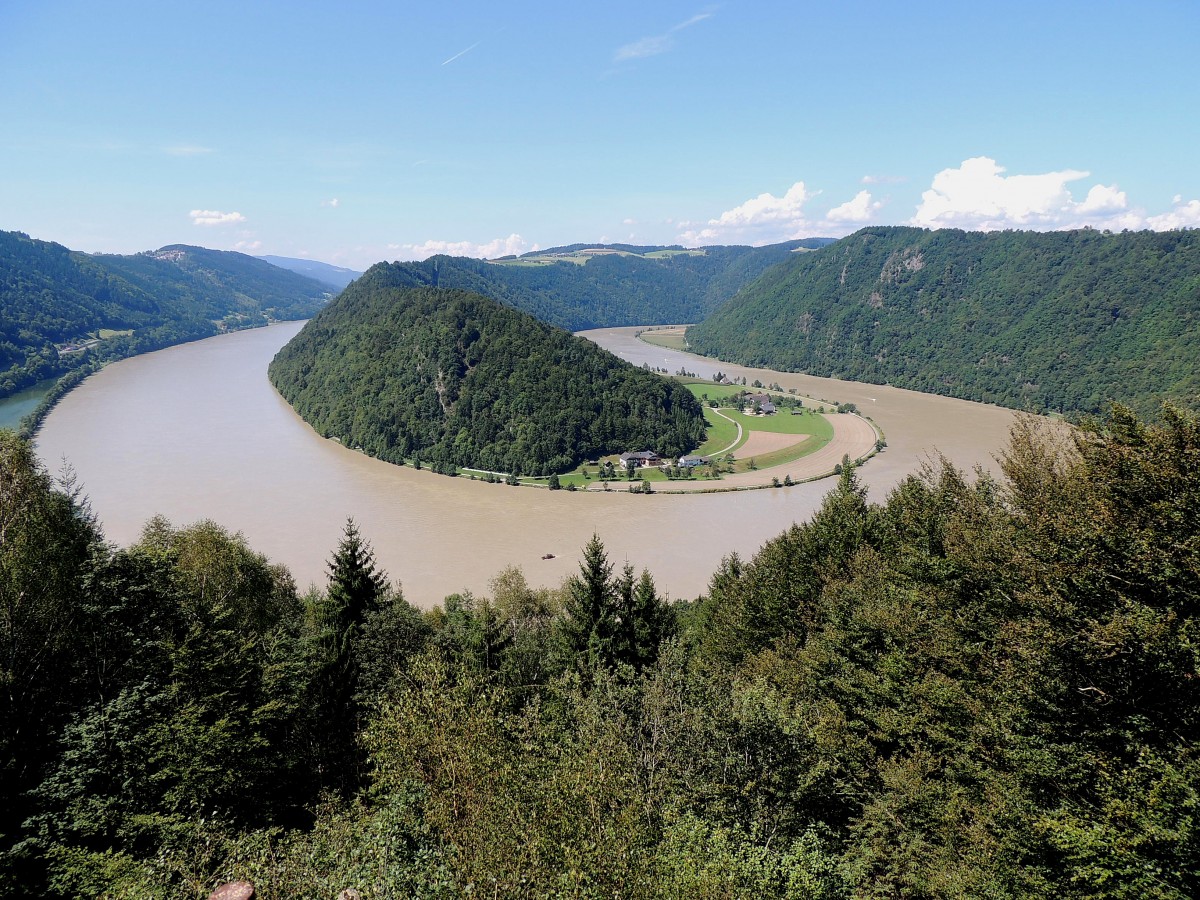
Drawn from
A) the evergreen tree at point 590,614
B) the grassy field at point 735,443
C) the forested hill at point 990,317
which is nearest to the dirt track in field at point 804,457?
the grassy field at point 735,443

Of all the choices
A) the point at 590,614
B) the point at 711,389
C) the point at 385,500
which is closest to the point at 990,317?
the point at 711,389

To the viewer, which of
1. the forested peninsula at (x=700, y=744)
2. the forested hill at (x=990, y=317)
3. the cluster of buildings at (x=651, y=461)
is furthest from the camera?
the forested hill at (x=990, y=317)

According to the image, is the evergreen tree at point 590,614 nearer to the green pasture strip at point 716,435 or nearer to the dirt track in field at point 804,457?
the dirt track in field at point 804,457

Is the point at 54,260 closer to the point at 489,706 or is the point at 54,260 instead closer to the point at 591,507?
the point at 591,507

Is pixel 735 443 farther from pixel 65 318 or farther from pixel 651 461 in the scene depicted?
pixel 65 318

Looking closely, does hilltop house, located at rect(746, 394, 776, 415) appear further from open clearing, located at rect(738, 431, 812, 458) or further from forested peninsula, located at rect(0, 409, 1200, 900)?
forested peninsula, located at rect(0, 409, 1200, 900)

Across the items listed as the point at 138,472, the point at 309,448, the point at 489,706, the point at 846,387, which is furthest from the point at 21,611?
the point at 846,387

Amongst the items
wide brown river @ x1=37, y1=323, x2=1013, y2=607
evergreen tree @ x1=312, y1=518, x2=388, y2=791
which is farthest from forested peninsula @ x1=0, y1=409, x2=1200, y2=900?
wide brown river @ x1=37, y1=323, x2=1013, y2=607
